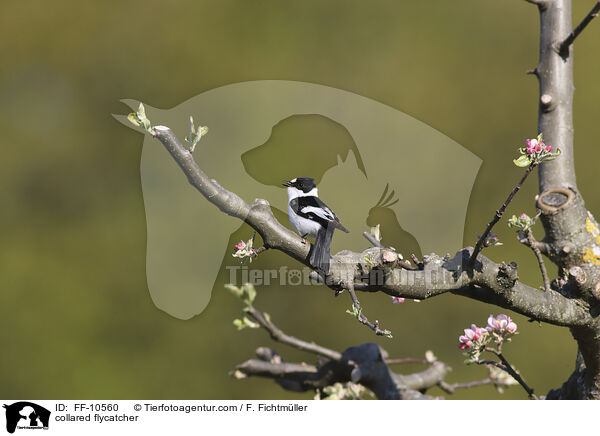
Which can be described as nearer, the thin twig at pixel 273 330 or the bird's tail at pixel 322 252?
the thin twig at pixel 273 330

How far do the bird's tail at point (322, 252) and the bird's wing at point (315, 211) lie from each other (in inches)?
2.6

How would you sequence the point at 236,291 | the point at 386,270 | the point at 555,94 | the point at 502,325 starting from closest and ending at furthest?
1. the point at 236,291
2. the point at 386,270
3. the point at 502,325
4. the point at 555,94

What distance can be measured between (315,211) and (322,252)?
27 cm

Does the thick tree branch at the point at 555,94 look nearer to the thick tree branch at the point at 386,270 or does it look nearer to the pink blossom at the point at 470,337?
the thick tree branch at the point at 386,270

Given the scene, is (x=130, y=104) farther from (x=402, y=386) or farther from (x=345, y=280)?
(x=402, y=386)

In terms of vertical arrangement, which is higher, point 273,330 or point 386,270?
point 386,270

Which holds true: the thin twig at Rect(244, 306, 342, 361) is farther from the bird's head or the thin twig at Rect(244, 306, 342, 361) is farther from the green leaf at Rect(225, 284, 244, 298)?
the bird's head

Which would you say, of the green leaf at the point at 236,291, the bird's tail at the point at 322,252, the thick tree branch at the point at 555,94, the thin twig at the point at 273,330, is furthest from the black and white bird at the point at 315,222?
the thick tree branch at the point at 555,94

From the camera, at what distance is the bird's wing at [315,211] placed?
1707mm

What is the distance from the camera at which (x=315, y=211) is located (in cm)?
176

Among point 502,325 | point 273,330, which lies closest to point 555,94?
point 502,325

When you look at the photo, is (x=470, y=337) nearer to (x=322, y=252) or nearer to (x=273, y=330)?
(x=322, y=252)

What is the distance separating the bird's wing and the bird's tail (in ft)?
0.22
